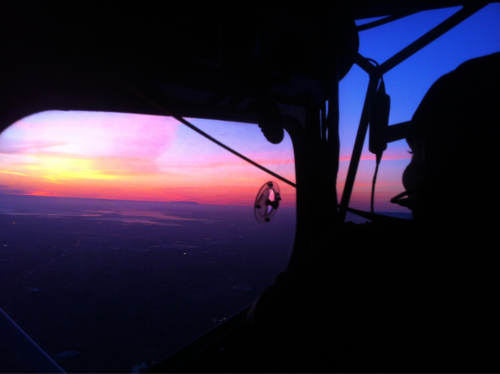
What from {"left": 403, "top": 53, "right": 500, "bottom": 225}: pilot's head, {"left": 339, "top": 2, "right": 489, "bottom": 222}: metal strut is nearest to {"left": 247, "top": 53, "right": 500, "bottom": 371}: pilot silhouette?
{"left": 403, "top": 53, "right": 500, "bottom": 225}: pilot's head

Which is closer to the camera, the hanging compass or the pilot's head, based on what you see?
the pilot's head

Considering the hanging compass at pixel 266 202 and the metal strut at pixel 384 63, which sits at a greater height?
the metal strut at pixel 384 63

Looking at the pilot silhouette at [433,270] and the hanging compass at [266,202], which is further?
the hanging compass at [266,202]

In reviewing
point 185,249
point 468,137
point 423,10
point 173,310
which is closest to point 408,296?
point 468,137

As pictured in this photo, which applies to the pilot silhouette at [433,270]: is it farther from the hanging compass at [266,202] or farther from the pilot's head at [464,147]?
the hanging compass at [266,202]

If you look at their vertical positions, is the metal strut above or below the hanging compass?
above

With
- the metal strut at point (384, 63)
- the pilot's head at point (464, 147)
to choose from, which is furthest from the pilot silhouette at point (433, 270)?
the metal strut at point (384, 63)

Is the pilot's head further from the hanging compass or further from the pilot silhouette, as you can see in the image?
the hanging compass

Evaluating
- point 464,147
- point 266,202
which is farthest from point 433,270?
point 266,202
